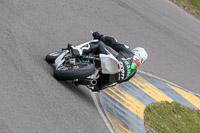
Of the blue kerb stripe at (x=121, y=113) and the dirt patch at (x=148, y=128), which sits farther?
the dirt patch at (x=148, y=128)

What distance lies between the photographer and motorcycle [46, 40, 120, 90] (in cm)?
659

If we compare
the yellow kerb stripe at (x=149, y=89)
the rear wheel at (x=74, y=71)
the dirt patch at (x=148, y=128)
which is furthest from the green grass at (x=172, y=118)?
the rear wheel at (x=74, y=71)

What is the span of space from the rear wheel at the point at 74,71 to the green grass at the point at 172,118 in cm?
260

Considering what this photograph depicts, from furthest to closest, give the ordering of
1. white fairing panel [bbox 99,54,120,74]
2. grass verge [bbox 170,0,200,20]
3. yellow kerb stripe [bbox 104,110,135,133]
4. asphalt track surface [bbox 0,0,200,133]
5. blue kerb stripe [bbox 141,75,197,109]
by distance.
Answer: grass verge [bbox 170,0,200,20]
blue kerb stripe [bbox 141,75,197,109]
yellow kerb stripe [bbox 104,110,135,133]
white fairing panel [bbox 99,54,120,74]
asphalt track surface [bbox 0,0,200,133]

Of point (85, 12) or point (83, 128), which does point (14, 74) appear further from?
point (85, 12)

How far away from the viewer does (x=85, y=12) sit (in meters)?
11.0

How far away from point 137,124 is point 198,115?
9.05 feet

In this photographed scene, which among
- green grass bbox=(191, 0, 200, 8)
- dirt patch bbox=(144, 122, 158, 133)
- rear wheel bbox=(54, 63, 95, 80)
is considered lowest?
dirt patch bbox=(144, 122, 158, 133)

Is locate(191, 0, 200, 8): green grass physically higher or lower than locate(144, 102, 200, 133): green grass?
higher

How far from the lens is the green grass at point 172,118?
8.66m

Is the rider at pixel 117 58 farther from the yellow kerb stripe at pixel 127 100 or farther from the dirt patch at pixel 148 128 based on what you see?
the dirt patch at pixel 148 128

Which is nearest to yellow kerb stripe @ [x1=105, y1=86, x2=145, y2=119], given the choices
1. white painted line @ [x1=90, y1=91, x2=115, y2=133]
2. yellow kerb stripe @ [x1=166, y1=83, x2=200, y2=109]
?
white painted line @ [x1=90, y1=91, x2=115, y2=133]

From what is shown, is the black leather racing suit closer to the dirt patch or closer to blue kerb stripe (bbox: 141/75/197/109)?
the dirt patch

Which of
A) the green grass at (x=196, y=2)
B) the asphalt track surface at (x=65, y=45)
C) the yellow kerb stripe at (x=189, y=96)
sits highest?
the green grass at (x=196, y=2)
